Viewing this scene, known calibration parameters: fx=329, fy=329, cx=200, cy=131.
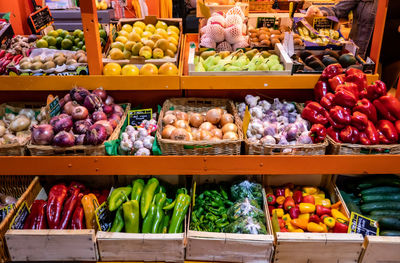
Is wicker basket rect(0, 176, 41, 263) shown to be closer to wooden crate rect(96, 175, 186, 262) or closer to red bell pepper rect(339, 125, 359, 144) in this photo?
wooden crate rect(96, 175, 186, 262)

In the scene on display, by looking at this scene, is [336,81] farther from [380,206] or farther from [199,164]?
[199,164]

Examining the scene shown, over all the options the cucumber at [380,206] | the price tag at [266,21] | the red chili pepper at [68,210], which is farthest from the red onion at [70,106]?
the price tag at [266,21]

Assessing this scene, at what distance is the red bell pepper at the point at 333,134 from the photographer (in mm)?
2377

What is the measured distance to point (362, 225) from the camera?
89.6 inches

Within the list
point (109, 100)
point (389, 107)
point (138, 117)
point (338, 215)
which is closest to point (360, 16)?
point (389, 107)

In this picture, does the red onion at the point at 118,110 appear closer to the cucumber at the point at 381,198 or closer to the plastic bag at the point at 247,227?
the plastic bag at the point at 247,227

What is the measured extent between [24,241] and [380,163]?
8.14 ft

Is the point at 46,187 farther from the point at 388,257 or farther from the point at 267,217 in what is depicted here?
the point at 388,257

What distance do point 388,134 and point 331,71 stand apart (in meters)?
0.67

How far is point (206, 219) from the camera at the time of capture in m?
2.41

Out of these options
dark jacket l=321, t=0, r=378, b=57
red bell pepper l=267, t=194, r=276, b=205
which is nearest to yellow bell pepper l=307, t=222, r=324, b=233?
red bell pepper l=267, t=194, r=276, b=205

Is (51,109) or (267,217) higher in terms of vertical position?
(51,109)

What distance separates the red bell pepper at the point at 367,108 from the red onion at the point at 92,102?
1.96 m

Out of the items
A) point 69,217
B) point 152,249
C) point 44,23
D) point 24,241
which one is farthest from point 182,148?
point 44,23
